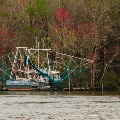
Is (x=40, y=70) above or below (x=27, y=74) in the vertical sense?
above

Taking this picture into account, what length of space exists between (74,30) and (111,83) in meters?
11.6

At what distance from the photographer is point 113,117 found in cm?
4181

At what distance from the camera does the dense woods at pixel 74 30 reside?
95.5 metres

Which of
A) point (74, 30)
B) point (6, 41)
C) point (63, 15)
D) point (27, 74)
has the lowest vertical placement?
point (27, 74)

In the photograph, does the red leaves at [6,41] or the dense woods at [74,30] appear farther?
the red leaves at [6,41]

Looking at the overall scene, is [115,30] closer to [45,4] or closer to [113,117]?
[45,4]

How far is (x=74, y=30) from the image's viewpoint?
3922 inches

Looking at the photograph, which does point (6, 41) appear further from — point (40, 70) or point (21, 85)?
point (21, 85)

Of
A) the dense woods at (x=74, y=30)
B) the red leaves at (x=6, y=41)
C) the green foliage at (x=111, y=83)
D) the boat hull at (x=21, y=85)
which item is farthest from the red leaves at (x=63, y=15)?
the green foliage at (x=111, y=83)

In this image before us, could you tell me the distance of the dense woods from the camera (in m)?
95.5

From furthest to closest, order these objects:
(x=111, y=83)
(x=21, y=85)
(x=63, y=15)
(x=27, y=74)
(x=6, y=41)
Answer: (x=6, y=41), (x=63, y=15), (x=27, y=74), (x=21, y=85), (x=111, y=83)

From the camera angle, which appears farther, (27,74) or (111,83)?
(27,74)

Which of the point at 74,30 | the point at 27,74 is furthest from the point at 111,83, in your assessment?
the point at 27,74

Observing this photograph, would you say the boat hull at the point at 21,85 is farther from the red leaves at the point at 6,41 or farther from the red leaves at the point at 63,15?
the red leaves at the point at 63,15
